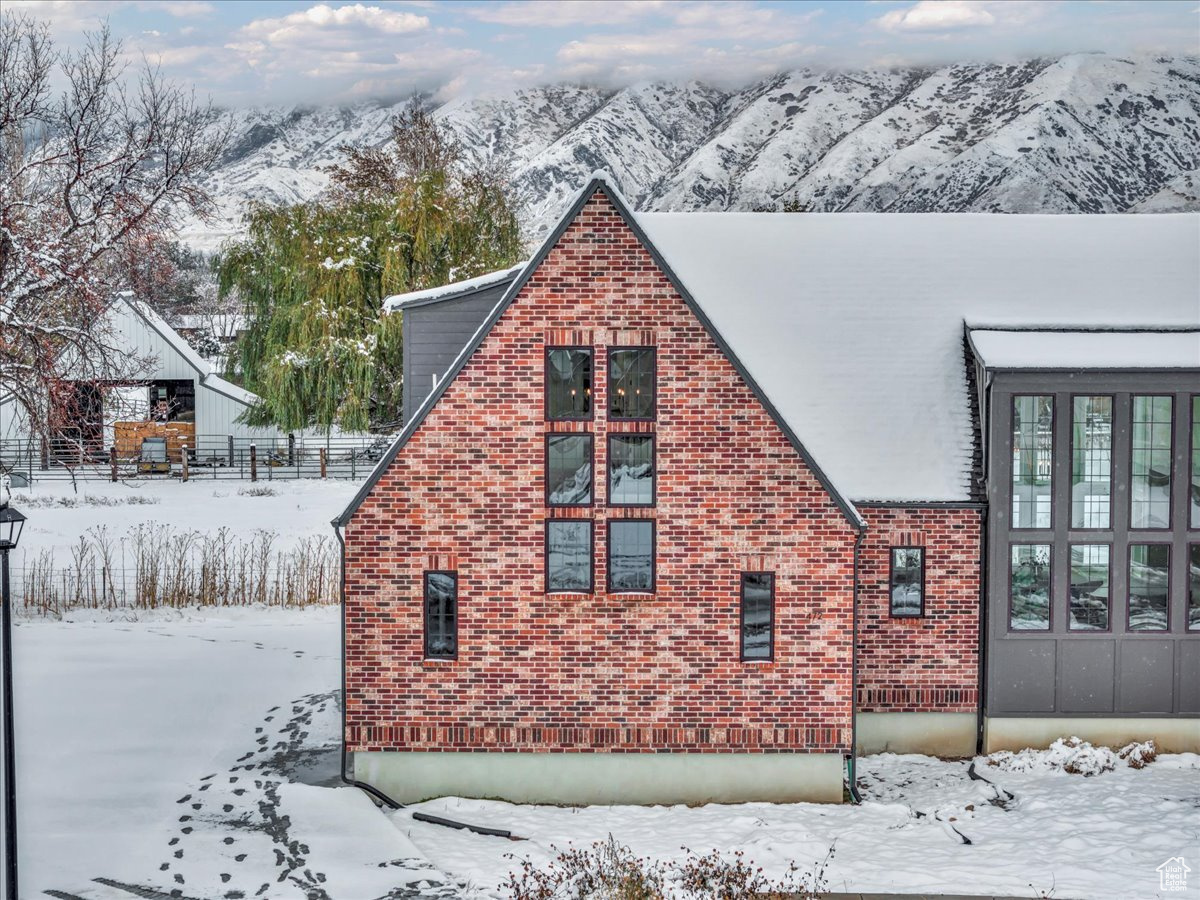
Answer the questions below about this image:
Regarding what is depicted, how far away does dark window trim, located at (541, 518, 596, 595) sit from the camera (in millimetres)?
12648

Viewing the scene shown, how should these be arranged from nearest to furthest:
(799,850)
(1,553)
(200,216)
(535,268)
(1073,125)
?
(1,553) < (799,850) < (535,268) < (200,216) < (1073,125)

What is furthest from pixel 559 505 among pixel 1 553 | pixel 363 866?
pixel 1 553

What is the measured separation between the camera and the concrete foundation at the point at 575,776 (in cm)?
1267

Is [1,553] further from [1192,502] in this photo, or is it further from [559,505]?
[1192,502]

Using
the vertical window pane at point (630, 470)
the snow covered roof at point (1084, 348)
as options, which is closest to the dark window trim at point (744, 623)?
the vertical window pane at point (630, 470)

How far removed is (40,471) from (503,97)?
487ft

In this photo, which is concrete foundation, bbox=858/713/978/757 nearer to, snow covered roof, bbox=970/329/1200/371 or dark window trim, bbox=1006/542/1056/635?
dark window trim, bbox=1006/542/1056/635

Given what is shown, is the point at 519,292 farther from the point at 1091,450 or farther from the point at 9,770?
the point at 1091,450

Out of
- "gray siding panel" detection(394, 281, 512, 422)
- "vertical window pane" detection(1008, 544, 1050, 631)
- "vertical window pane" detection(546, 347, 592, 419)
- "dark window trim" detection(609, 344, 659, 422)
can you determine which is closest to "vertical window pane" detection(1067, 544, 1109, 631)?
"vertical window pane" detection(1008, 544, 1050, 631)

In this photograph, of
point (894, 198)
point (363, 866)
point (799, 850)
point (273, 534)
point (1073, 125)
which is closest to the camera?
point (363, 866)

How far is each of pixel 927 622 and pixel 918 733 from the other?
5.05 ft

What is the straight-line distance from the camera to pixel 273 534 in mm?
25953

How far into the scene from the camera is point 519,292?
491 inches

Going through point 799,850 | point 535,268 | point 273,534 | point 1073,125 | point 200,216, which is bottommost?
point 799,850
